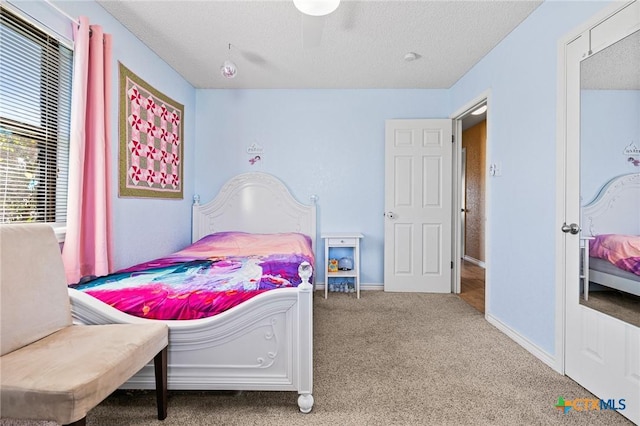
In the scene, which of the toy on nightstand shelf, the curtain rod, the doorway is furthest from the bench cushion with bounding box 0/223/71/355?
the doorway

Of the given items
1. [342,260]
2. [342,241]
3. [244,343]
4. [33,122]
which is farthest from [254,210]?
[244,343]

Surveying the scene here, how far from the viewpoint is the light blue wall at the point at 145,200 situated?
235 cm

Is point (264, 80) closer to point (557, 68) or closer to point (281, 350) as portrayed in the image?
point (557, 68)

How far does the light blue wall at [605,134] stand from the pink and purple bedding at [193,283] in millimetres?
1822

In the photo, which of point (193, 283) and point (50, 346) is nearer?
point (50, 346)

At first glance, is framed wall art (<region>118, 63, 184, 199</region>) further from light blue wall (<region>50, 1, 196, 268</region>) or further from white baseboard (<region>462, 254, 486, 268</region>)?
white baseboard (<region>462, 254, 486, 268</region>)

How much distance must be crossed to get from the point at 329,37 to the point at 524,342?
2879 millimetres

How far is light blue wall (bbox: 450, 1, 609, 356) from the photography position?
2016 mm

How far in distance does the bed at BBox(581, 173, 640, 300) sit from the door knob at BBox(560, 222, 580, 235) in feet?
0.11

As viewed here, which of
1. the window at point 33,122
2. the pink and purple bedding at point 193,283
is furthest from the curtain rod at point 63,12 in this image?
the pink and purple bedding at point 193,283

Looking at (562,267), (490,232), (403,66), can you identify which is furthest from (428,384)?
(403,66)

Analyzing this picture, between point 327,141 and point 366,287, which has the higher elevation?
point 327,141

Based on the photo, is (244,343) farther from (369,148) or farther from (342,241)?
(369,148)

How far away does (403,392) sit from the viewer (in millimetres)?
1688
